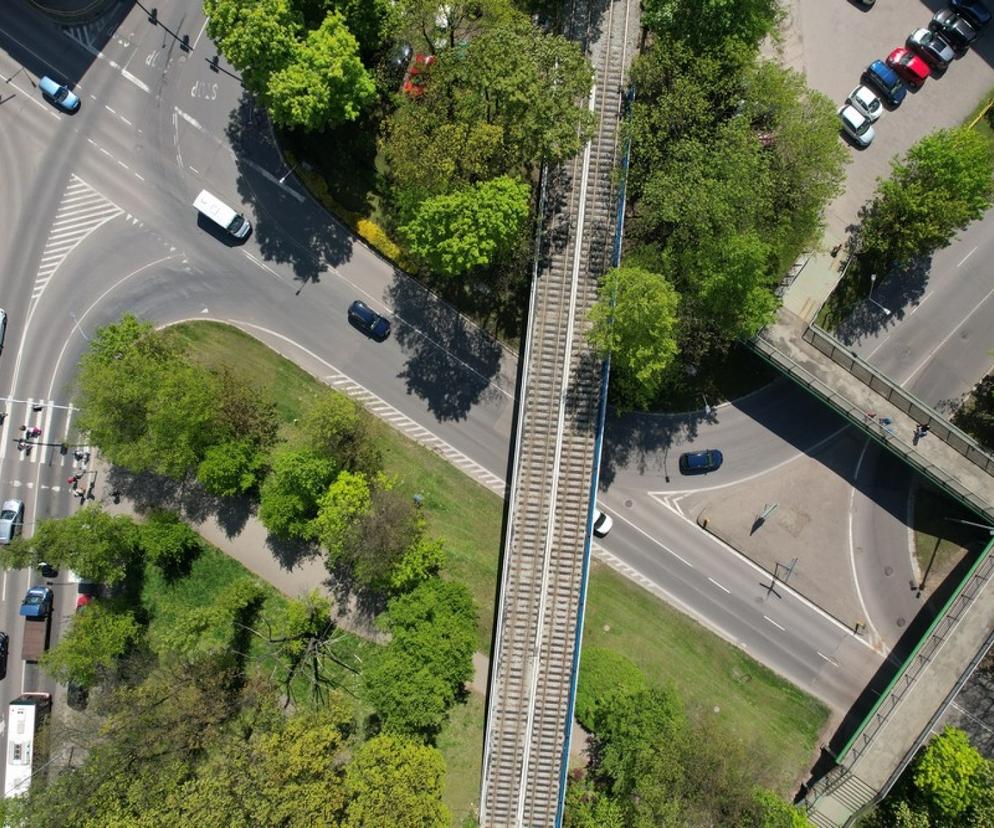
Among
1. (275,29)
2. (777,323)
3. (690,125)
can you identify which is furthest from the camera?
(777,323)

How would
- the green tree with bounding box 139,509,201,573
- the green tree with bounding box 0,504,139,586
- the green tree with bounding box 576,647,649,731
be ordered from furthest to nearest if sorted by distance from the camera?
1. the green tree with bounding box 576,647,649,731
2. the green tree with bounding box 139,509,201,573
3. the green tree with bounding box 0,504,139,586

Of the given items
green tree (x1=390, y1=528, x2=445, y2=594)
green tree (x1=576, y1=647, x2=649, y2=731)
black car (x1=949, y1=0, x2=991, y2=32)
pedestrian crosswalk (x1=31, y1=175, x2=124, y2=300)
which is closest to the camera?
green tree (x1=390, y1=528, x2=445, y2=594)

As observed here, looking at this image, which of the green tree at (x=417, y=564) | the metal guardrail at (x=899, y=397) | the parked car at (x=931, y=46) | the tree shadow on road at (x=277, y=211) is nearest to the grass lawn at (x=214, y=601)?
the green tree at (x=417, y=564)

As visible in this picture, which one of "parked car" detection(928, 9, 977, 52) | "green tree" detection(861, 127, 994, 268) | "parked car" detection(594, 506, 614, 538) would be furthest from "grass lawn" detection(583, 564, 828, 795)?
"parked car" detection(928, 9, 977, 52)

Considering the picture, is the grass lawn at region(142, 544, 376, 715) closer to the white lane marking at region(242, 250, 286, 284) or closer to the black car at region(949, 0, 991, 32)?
the white lane marking at region(242, 250, 286, 284)

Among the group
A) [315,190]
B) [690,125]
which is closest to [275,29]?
[315,190]

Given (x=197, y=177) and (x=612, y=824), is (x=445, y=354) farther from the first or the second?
(x=612, y=824)

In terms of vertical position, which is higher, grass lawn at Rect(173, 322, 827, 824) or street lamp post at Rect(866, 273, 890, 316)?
street lamp post at Rect(866, 273, 890, 316)
